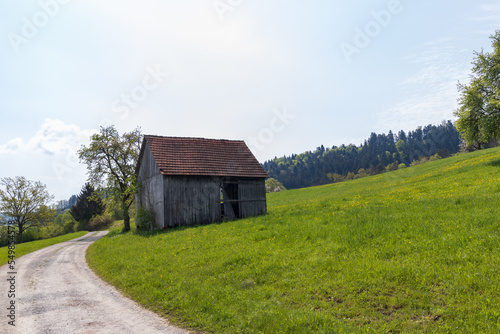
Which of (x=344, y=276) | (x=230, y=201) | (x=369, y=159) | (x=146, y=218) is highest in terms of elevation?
(x=369, y=159)

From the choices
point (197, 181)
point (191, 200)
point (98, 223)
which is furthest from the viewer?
point (98, 223)

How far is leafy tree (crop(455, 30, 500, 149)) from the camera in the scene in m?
28.0

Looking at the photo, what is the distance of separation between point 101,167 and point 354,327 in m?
35.0

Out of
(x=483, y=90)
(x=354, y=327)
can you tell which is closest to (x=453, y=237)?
(x=354, y=327)

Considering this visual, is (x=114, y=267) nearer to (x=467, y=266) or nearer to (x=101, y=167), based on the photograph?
(x=467, y=266)

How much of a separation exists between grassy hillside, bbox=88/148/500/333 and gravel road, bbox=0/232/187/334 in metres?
0.59

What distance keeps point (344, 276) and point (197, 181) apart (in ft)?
60.4

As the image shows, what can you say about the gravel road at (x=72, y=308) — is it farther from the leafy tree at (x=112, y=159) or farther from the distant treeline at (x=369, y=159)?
the distant treeline at (x=369, y=159)

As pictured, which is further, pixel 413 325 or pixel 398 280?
pixel 398 280

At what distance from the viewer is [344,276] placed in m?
8.07

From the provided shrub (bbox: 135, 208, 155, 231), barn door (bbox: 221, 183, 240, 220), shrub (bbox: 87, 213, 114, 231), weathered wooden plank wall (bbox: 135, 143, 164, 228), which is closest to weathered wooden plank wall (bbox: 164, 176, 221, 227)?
barn door (bbox: 221, 183, 240, 220)

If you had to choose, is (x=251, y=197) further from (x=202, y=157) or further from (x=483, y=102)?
(x=483, y=102)

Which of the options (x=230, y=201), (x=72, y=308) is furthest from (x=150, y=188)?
(x=72, y=308)

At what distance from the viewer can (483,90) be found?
30484 mm
